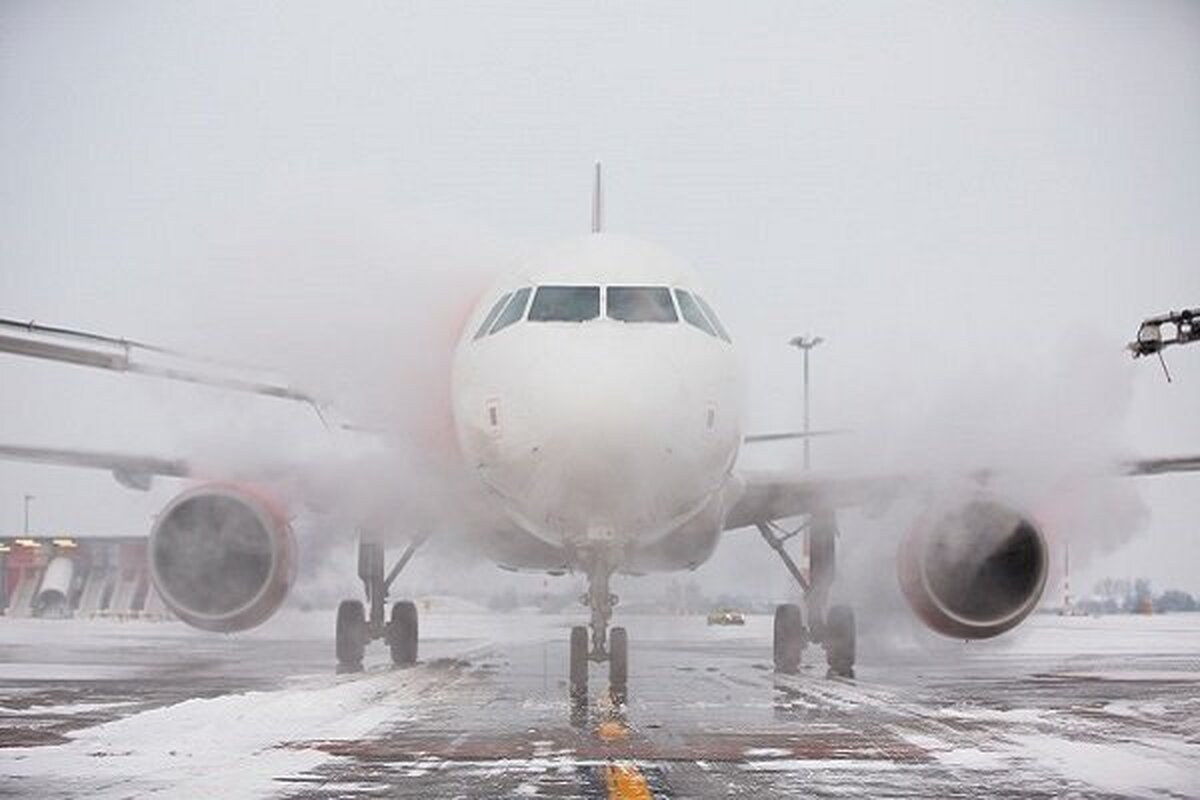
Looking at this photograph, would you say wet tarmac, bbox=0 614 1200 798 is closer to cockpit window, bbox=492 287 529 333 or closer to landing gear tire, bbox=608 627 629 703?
landing gear tire, bbox=608 627 629 703

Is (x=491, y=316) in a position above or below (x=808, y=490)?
above

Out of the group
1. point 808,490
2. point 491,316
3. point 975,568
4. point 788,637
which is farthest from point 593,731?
point 788,637

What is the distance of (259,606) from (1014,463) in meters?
9.00

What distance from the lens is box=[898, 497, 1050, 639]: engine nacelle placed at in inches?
699

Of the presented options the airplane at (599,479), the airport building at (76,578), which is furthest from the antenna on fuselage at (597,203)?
the airport building at (76,578)

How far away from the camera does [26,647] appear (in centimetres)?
2825

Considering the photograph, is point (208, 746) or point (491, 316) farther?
point (491, 316)

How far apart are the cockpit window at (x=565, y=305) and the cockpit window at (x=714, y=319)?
1273 mm

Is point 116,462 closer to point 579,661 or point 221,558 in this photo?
point 221,558

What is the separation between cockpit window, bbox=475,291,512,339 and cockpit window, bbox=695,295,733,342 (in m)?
1.94

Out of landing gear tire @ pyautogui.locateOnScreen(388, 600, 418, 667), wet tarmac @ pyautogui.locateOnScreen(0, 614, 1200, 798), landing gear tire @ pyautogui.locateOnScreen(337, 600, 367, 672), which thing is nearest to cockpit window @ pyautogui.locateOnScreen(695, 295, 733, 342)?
wet tarmac @ pyautogui.locateOnScreen(0, 614, 1200, 798)

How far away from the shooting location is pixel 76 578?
188 ft

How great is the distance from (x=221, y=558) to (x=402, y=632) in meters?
5.06

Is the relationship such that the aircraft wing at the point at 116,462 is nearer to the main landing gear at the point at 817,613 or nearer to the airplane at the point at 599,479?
the airplane at the point at 599,479
